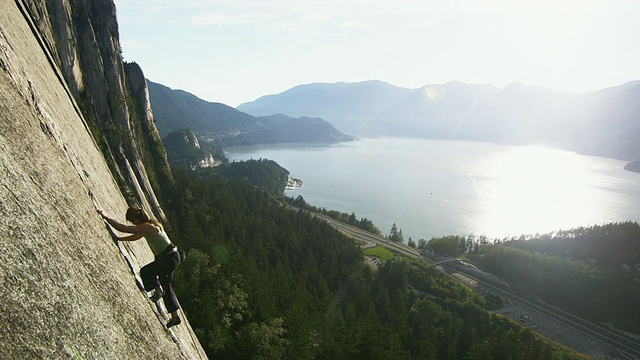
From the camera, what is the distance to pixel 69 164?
28.8 feet

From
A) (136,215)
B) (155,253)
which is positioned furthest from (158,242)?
(136,215)

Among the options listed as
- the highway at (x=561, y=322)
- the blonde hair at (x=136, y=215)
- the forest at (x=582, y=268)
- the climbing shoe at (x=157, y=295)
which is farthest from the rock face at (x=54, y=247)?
the forest at (x=582, y=268)

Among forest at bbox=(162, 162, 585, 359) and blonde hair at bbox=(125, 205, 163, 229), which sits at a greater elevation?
blonde hair at bbox=(125, 205, 163, 229)

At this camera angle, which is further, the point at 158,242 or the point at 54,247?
the point at 158,242

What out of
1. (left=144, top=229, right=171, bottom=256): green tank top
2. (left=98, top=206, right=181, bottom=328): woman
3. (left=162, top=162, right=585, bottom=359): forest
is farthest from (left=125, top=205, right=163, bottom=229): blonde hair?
(left=162, top=162, right=585, bottom=359): forest

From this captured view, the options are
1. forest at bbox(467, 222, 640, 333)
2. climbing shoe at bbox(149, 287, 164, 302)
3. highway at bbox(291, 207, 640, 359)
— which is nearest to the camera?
climbing shoe at bbox(149, 287, 164, 302)

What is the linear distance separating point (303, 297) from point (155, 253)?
3903cm

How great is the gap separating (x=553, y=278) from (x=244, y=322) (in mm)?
120733

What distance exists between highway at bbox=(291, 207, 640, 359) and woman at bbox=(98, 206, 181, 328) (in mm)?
101117

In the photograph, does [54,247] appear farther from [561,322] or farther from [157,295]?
[561,322]

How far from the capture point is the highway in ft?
274

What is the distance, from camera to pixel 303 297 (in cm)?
4575

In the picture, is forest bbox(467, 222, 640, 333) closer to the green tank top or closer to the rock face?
the green tank top

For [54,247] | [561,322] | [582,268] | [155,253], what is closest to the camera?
[54,247]
